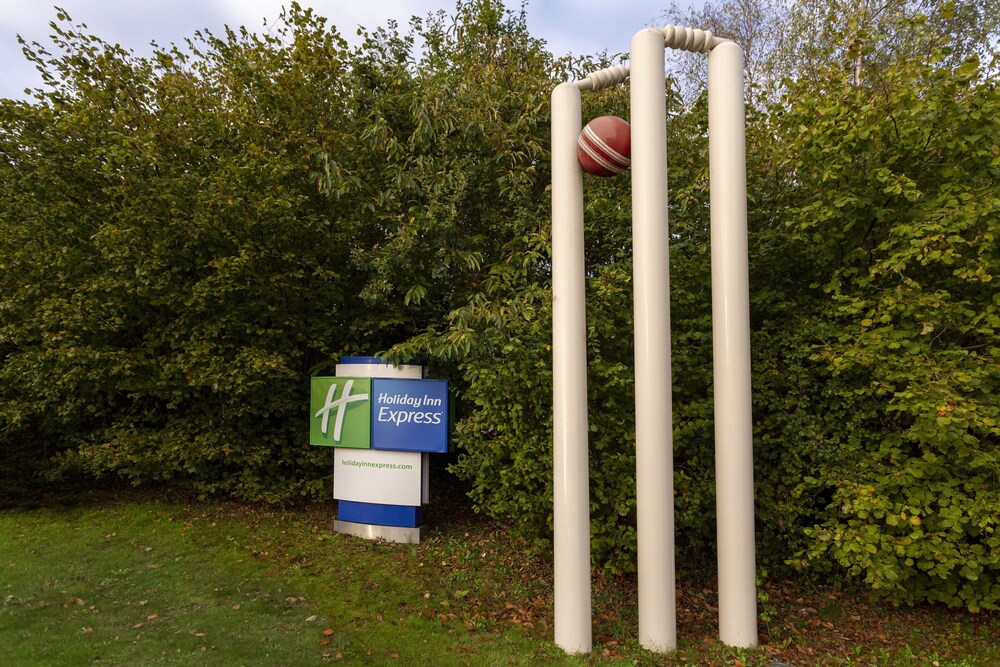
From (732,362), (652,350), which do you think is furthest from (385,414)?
(732,362)

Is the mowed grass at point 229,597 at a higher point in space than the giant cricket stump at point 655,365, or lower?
lower

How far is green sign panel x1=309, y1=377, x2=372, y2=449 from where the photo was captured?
7.46 meters

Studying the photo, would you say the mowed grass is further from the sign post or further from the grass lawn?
the sign post

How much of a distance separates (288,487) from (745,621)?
6.32 metres

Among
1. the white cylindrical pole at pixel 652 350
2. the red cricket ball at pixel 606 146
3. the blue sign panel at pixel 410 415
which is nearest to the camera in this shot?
the white cylindrical pole at pixel 652 350

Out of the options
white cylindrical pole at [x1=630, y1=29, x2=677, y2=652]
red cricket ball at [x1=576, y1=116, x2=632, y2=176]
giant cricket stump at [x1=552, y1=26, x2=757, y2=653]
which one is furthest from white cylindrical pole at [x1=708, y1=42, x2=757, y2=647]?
red cricket ball at [x1=576, y1=116, x2=632, y2=176]

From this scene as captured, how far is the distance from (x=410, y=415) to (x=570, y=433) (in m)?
3.14

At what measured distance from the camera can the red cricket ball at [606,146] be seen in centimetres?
451

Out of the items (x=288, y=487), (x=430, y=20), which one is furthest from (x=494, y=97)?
(x=288, y=487)

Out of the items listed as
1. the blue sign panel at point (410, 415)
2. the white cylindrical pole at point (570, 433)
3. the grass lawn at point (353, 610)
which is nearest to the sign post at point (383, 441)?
the blue sign panel at point (410, 415)

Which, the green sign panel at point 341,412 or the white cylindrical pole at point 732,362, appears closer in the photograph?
the white cylindrical pole at point 732,362

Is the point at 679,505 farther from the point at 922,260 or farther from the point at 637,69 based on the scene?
the point at 637,69

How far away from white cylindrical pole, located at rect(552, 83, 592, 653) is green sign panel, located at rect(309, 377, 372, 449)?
3.48 m

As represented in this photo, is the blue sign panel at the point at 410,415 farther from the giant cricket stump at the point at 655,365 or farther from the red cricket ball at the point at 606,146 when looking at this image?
the red cricket ball at the point at 606,146
